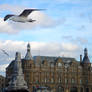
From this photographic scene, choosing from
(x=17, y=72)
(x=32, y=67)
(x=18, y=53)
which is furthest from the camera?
(x=32, y=67)

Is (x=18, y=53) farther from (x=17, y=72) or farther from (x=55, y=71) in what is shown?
(x=55, y=71)

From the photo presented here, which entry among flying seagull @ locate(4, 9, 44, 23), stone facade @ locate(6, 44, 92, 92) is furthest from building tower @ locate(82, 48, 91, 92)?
flying seagull @ locate(4, 9, 44, 23)

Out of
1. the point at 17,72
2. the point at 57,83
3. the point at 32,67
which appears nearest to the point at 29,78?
the point at 32,67

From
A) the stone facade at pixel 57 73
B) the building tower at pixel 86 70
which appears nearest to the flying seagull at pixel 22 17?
the stone facade at pixel 57 73

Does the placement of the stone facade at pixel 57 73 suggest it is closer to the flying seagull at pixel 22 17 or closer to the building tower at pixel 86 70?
the building tower at pixel 86 70

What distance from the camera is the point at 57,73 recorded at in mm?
114750

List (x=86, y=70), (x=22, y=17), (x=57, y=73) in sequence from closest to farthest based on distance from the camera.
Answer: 1. (x=22, y=17)
2. (x=57, y=73)
3. (x=86, y=70)

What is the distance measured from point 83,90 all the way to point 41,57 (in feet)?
71.7

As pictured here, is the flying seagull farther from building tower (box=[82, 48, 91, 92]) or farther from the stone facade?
building tower (box=[82, 48, 91, 92])

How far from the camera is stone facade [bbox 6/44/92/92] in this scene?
110188mm

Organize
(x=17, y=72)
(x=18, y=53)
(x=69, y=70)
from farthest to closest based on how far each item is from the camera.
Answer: (x=69, y=70), (x=17, y=72), (x=18, y=53)

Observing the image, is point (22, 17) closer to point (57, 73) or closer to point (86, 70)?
point (57, 73)

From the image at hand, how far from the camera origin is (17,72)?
80.0 metres

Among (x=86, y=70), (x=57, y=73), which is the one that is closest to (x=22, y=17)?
(x=57, y=73)
